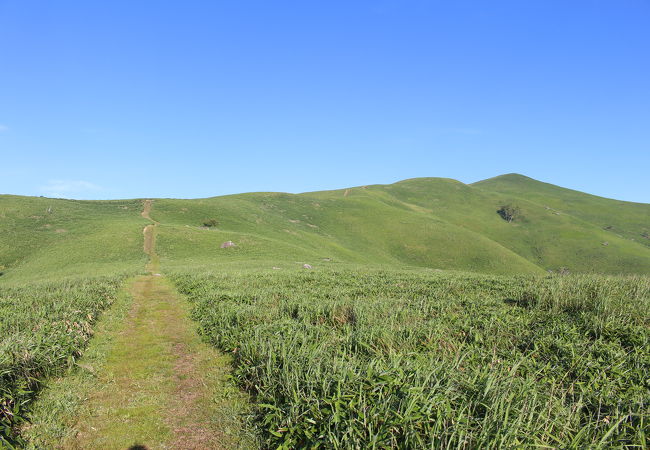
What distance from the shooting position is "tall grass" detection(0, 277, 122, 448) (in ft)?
23.1

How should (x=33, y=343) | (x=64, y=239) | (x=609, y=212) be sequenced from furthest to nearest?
1. (x=609, y=212)
2. (x=64, y=239)
3. (x=33, y=343)

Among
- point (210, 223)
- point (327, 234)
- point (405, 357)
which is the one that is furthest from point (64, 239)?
point (405, 357)

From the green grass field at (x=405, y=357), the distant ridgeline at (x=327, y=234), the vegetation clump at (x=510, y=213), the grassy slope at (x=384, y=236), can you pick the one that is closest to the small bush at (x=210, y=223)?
the distant ridgeline at (x=327, y=234)

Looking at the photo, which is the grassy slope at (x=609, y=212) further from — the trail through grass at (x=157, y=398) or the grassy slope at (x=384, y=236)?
the trail through grass at (x=157, y=398)

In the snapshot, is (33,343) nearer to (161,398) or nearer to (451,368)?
(161,398)

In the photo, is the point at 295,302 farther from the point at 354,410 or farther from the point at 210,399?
the point at 354,410

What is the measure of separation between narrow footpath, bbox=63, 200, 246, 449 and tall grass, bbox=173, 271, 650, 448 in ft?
2.19

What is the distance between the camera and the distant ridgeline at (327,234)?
5112 cm

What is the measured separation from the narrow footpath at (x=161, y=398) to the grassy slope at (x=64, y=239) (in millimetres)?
26281

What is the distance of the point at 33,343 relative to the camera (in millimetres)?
9281

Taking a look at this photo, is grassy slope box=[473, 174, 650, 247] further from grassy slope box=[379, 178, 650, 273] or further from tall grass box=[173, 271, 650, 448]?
tall grass box=[173, 271, 650, 448]

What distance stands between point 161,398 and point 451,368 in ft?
22.4

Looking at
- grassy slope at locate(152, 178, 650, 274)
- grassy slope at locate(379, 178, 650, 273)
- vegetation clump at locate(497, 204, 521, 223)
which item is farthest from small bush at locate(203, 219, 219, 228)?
vegetation clump at locate(497, 204, 521, 223)

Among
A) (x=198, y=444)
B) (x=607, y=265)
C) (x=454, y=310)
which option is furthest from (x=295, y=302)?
(x=607, y=265)
